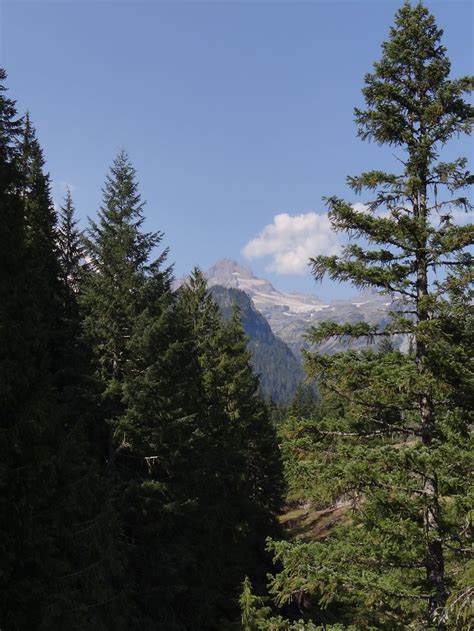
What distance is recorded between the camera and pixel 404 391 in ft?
29.8

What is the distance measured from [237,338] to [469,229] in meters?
24.3

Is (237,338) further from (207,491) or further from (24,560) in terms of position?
(24,560)

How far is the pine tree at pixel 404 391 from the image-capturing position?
319 inches

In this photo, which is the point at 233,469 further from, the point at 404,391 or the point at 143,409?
the point at 404,391

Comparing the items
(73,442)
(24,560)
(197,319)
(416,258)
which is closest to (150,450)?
(73,442)

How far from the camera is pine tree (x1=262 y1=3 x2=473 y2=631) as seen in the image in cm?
810

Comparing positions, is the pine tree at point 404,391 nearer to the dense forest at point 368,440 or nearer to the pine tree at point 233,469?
the dense forest at point 368,440

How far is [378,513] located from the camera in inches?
342

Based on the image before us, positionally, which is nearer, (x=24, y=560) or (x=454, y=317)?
(x=454, y=317)

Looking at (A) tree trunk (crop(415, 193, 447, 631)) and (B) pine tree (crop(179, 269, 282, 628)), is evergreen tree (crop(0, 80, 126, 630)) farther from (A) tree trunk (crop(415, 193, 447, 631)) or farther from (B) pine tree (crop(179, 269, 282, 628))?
(B) pine tree (crop(179, 269, 282, 628))

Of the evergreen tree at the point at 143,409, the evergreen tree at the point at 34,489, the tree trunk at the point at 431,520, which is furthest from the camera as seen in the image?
the evergreen tree at the point at 143,409

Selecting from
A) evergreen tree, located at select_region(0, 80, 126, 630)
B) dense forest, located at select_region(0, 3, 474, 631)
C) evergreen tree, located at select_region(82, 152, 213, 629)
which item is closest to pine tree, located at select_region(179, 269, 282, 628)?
evergreen tree, located at select_region(82, 152, 213, 629)

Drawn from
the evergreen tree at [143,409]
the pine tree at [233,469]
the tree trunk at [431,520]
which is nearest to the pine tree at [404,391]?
the tree trunk at [431,520]

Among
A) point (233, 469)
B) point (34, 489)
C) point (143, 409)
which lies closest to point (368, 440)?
point (34, 489)
